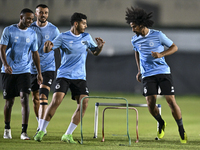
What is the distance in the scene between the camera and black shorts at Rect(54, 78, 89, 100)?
5195 millimetres

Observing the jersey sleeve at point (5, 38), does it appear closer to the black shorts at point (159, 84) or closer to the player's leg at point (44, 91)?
the player's leg at point (44, 91)

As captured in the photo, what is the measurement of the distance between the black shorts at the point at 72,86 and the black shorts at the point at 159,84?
3.27 feet

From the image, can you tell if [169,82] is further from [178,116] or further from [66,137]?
[66,137]

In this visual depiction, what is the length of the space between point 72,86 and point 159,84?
1336mm

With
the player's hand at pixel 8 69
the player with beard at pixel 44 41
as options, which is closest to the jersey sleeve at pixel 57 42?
the player's hand at pixel 8 69

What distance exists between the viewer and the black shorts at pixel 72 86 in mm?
5195

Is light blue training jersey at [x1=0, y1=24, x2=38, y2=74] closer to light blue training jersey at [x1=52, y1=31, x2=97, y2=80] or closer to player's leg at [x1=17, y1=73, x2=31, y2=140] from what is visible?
player's leg at [x1=17, y1=73, x2=31, y2=140]

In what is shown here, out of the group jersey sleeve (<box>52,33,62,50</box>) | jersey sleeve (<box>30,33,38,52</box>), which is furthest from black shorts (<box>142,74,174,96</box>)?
jersey sleeve (<box>30,33,38,52</box>)

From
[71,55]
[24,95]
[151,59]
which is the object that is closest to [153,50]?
[151,59]

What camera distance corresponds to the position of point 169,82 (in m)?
5.51

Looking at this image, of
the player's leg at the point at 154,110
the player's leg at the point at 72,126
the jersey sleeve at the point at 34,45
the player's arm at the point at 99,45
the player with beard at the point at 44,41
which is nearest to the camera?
the player's leg at the point at 72,126

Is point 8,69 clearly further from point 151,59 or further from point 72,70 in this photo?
point 151,59

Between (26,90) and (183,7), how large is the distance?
16608 mm

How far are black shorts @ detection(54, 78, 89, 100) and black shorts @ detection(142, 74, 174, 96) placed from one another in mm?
996
